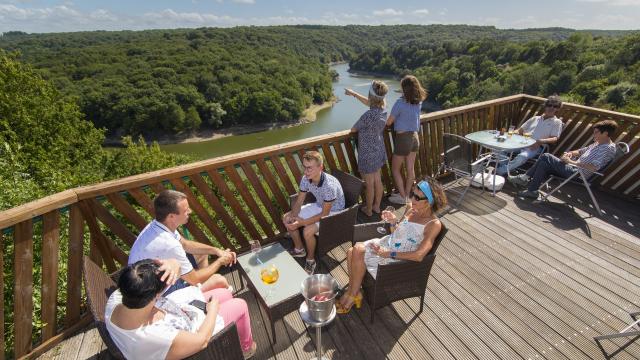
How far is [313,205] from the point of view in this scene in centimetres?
322

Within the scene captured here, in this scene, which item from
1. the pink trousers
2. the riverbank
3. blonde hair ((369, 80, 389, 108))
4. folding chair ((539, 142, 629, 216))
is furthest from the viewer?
the riverbank

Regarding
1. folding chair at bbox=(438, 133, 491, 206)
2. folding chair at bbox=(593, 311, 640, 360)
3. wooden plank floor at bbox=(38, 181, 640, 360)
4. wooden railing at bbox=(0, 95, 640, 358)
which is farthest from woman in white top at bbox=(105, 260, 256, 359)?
folding chair at bbox=(438, 133, 491, 206)

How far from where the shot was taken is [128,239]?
278cm

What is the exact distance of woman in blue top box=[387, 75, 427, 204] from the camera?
359cm

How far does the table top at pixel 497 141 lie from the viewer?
419cm

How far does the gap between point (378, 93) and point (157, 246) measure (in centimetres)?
254

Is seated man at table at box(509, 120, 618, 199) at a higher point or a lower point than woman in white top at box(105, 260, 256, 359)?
lower

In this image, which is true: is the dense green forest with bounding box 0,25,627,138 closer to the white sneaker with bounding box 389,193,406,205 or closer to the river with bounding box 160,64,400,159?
the river with bounding box 160,64,400,159

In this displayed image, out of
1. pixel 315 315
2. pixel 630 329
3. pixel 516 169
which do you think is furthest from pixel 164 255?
pixel 516 169

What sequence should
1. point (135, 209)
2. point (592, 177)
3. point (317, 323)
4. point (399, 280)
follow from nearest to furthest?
point (317, 323), point (399, 280), point (135, 209), point (592, 177)

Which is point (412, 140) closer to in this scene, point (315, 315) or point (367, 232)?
point (367, 232)

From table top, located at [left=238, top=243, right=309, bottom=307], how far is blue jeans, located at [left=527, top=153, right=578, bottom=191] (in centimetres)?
364

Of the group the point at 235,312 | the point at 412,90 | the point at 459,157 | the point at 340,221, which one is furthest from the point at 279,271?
the point at 459,157

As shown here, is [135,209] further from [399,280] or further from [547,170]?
[547,170]
